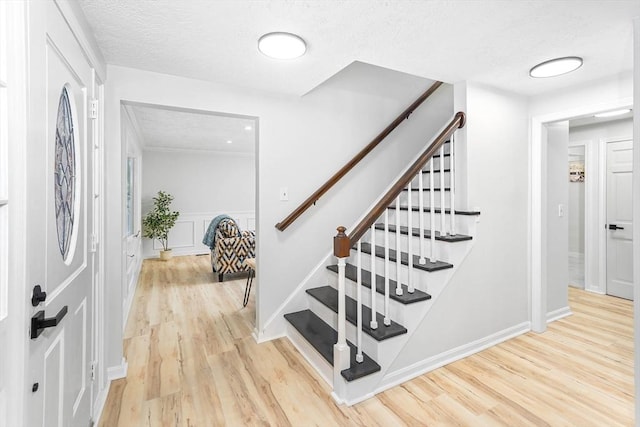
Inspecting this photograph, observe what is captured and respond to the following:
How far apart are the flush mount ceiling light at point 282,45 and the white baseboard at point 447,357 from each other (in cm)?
210


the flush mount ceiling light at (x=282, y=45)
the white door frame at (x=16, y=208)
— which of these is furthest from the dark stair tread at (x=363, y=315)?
the flush mount ceiling light at (x=282, y=45)

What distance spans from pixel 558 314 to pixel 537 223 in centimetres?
107

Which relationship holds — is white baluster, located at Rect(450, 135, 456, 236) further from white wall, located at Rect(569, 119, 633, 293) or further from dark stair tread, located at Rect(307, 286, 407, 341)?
white wall, located at Rect(569, 119, 633, 293)

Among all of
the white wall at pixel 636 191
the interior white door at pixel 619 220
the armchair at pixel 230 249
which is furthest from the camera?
the armchair at pixel 230 249

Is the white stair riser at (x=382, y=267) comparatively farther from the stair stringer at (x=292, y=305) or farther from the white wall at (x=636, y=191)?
the white wall at (x=636, y=191)

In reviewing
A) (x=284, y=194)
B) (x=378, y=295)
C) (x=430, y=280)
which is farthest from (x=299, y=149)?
(x=430, y=280)

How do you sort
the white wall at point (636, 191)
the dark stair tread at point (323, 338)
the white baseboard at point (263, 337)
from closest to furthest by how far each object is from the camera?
1. the white wall at point (636, 191)
2. the dark stair tread at point (323, 338)
3. the white baseboard at point (263, 337)

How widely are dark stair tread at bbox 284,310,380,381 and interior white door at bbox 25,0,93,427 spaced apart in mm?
1319

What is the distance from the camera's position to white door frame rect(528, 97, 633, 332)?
2725 mm

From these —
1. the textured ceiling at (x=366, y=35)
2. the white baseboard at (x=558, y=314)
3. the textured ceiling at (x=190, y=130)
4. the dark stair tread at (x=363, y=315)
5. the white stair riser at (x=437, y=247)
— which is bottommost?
the white baseboard at (x=558, y=314)

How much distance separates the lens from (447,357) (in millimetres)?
2270

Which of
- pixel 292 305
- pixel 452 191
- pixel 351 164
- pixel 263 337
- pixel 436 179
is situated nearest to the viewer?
pixel 452 191

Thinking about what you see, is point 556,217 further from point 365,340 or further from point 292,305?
point 292,305

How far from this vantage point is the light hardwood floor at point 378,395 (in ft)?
5.67
